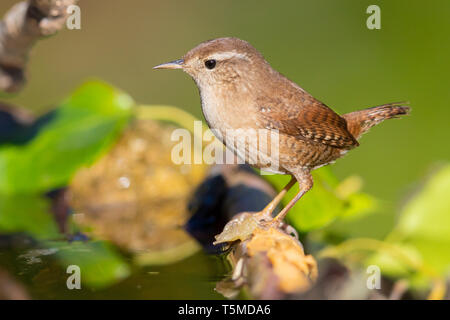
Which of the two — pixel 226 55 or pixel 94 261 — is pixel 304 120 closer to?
pixel 226 55

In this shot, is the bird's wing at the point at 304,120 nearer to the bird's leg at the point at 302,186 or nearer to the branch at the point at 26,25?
the bird's leg at the point at 302,186

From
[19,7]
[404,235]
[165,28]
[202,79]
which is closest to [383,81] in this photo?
[165,28]

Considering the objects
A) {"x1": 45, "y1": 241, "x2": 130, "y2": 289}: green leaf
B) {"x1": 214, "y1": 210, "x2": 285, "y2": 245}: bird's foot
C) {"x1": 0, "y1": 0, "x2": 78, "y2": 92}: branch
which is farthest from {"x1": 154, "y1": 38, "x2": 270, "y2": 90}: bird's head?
{"x1": 45, "y1": 241, "x2": 130, "y2": 289}: green leaf

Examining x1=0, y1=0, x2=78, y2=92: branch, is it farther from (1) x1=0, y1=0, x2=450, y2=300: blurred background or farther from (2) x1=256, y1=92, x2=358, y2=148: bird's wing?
(1) x1=0, y1=0, x2=450, y2=300: blurred background

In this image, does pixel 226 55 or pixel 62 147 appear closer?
pixel 226 55

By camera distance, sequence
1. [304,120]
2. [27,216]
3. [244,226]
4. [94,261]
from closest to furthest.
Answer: [244,226]
[94,261]
[304,120]
[27,216]

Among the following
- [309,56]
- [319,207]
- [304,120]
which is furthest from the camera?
[309,56]

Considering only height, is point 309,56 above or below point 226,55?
above

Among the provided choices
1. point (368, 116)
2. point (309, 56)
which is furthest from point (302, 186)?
point (309, 56)

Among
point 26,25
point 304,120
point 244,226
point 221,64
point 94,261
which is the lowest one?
point 94,261
